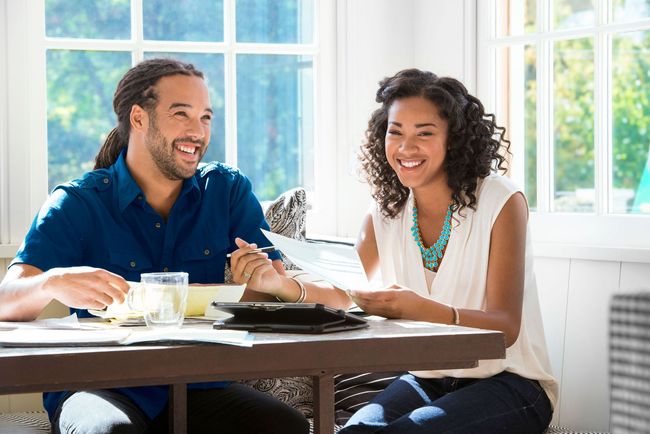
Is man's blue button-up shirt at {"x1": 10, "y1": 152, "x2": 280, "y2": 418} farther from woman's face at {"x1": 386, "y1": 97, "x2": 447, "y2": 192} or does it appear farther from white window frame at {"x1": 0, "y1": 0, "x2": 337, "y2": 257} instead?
white window frame at {"x1": 0, "y1": 0, "x2": 337, "y2": 257}

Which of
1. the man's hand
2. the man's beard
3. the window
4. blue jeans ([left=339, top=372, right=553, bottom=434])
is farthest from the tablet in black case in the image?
the window

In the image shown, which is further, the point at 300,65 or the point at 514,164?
the point at 300,65

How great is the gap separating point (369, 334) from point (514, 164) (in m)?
1.82

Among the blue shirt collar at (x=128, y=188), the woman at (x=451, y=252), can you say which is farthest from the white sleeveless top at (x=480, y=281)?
the blue shirt collar at (x=128, y=188)

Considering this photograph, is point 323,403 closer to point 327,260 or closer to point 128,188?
point 327,260

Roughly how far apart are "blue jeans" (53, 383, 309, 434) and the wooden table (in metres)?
0.50

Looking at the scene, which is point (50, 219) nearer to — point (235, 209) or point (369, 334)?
point (235, 209)

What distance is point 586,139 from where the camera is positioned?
3656 mm

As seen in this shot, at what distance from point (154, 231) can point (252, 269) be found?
350mm

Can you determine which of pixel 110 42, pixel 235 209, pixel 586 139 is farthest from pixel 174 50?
pixel 586 139

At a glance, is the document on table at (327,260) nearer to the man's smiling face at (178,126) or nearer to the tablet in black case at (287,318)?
the tablet in black case at (287,318)

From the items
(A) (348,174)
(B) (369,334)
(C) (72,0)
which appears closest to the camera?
(B) (369,334)

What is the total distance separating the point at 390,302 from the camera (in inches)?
76.9

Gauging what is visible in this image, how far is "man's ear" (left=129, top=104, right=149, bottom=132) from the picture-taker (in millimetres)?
2408
